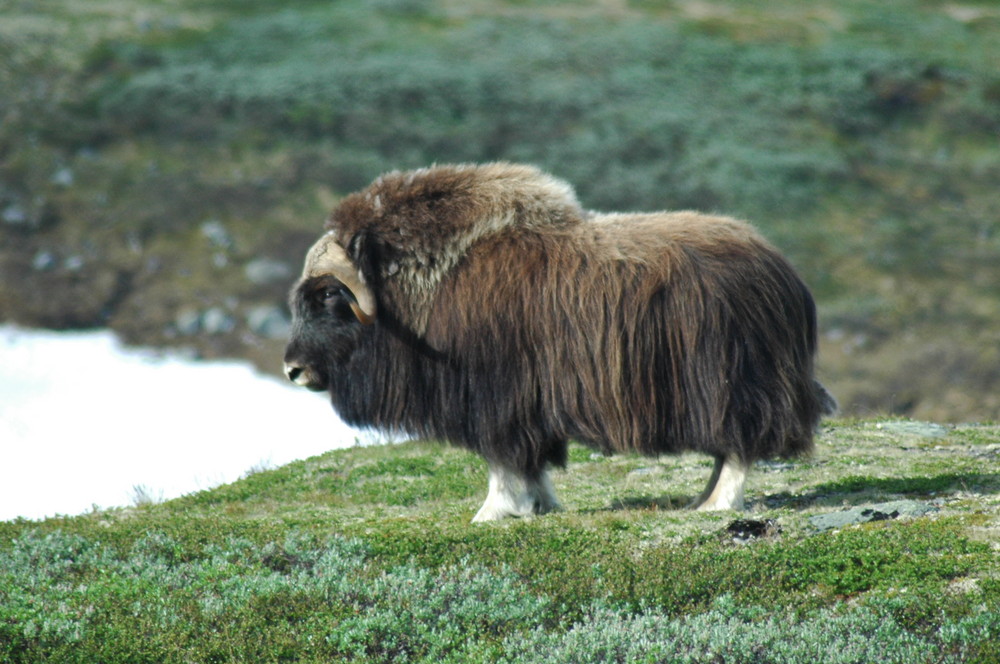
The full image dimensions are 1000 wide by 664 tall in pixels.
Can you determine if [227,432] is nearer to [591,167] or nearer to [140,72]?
[591,167]

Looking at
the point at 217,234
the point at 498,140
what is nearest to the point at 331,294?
the point at 217,234

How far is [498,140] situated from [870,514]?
20184 mm

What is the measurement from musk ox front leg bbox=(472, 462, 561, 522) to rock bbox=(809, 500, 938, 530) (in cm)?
148

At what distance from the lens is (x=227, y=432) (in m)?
15.3

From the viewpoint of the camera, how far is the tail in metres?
6.27

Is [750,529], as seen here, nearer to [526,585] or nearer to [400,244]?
[526,585]

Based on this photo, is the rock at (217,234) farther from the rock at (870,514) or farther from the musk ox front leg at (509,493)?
the rock at (870,514)

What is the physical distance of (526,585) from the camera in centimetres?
504

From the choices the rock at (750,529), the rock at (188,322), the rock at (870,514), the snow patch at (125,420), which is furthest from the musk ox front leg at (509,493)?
the rock at (188,322)

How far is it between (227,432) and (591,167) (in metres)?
11.5

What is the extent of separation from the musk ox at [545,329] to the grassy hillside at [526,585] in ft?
Result: 1.49

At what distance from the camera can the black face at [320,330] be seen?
6434 millimetres

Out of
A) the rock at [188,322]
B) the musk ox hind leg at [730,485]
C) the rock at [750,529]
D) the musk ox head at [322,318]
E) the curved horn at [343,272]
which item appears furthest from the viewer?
the rock at [188,322]

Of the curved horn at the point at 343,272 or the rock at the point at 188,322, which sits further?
the rock at the point at 188,322
